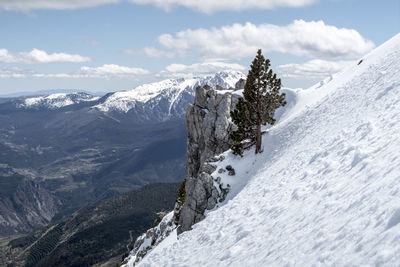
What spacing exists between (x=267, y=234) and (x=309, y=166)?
7.86m

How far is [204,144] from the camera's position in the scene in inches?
2403

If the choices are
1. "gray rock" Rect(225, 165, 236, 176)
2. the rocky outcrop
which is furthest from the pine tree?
the rocky outcrop

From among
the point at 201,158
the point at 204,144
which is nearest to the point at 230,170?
the point at 201,158

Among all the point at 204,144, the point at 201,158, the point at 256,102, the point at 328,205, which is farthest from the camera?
the point at 204,144

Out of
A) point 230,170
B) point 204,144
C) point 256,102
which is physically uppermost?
point 256,102

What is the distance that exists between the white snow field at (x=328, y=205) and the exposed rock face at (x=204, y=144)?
9.64 m

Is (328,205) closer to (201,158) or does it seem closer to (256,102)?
(256,102)

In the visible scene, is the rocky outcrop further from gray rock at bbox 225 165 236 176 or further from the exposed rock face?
gray rock at bbox 225 165 236 176

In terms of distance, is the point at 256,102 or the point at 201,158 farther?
the point at 201,158

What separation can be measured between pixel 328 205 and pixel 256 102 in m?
24.5

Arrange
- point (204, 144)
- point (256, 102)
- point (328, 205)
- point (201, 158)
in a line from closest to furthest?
1. point (328, 205)
2. point (256, 102)
3. point (201, 158)
4. point (204, 144)

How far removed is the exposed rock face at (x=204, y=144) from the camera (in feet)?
116

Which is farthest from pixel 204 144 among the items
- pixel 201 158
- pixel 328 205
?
pixel 328 205

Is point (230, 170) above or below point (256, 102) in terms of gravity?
below
